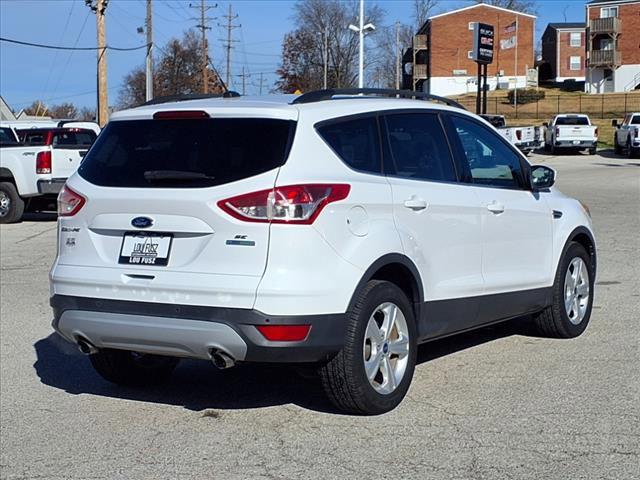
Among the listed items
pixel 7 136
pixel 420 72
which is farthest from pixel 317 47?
pixel 7 136

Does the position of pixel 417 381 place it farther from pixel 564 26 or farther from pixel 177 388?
pixel 564 26

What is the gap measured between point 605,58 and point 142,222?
Result: 256 ft

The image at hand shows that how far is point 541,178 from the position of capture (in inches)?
296

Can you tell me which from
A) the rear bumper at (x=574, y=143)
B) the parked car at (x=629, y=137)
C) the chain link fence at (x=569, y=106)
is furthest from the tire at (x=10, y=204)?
the chain link fence at (x=569, y=106)

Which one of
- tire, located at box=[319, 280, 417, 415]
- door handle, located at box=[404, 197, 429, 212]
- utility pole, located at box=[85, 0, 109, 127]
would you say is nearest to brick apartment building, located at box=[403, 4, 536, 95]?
utility pole, located at box=[85, 0, 109, 127]

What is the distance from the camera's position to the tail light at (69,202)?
19.3 ft

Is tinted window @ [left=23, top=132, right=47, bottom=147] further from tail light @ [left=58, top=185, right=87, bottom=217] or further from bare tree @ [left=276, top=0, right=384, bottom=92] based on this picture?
bare tree @ [left=276, top=0, right=384, bottom=92]

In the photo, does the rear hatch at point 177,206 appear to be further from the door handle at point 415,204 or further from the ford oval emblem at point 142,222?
the door handle at point 415,204

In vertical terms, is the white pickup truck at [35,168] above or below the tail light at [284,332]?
above

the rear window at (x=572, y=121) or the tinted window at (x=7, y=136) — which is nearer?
the tinted window at (x=7, y=136)

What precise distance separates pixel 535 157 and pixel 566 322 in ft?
121

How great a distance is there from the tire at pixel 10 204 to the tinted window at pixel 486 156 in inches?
567

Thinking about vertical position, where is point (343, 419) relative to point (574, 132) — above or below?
below

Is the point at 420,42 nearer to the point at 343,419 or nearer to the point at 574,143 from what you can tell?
the point at 574,143
